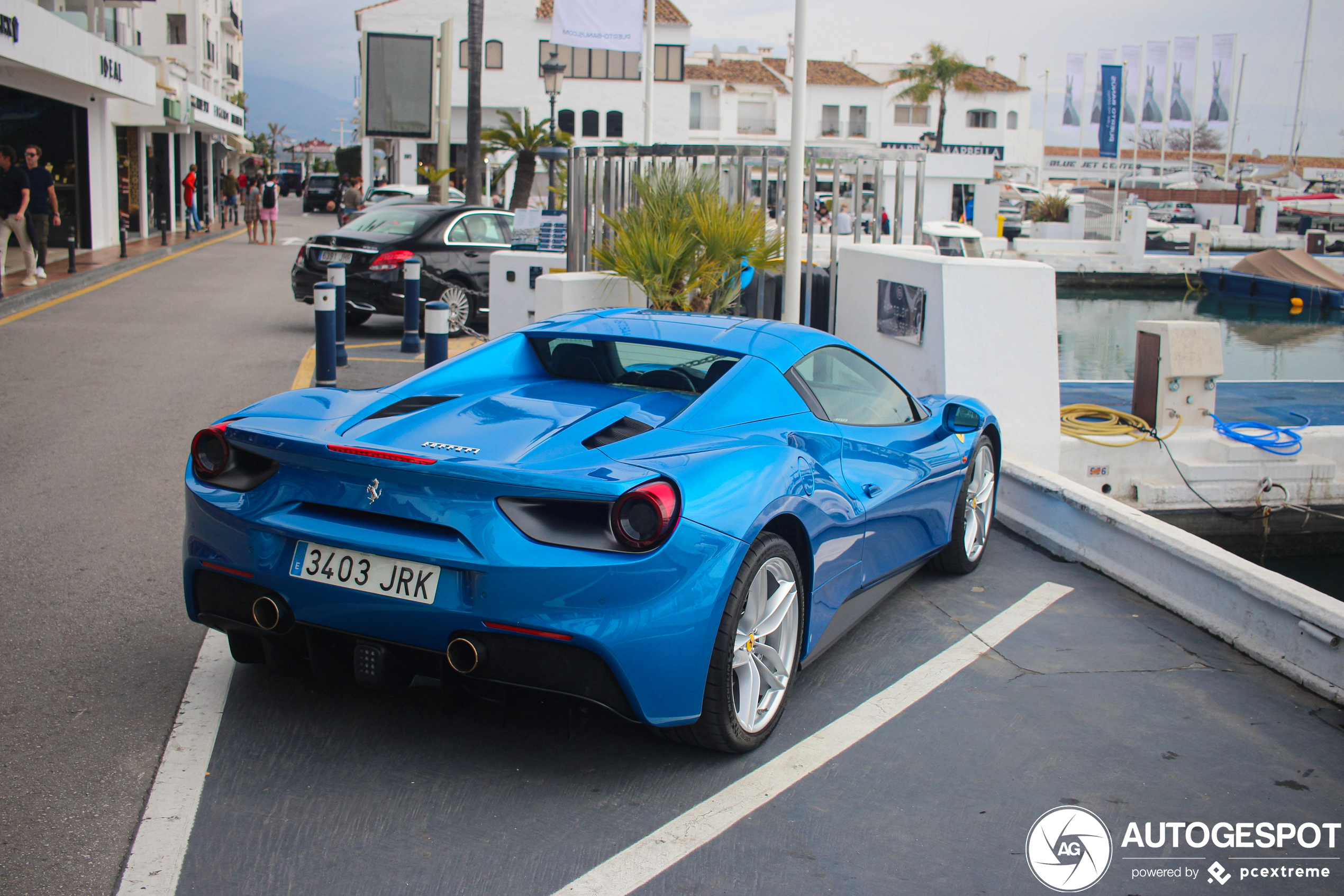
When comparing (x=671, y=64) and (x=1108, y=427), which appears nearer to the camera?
(x=1108, y=427)

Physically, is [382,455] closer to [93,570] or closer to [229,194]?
[93,570]

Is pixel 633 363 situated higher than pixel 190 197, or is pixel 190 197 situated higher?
pixel 190 197

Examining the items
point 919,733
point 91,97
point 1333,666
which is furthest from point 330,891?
point 91,97

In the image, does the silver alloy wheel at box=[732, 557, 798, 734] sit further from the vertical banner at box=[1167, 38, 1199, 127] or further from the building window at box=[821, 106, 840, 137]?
the building window at box=[821, 106, 840, 137]

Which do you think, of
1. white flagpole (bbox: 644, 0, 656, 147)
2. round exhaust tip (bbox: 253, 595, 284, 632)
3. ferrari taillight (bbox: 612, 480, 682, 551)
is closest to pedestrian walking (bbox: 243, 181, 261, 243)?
white flagpole (bbox: 644, 0, 656, 147)

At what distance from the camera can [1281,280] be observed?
31453 mm

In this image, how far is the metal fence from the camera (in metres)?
9.88

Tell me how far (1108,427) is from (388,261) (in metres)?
8.44

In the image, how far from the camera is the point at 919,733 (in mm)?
3859

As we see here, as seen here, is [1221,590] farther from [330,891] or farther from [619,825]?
[330,891]

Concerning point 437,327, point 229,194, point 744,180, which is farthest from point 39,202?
point 229,194

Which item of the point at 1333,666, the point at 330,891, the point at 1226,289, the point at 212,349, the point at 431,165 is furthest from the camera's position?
the point at 431,165

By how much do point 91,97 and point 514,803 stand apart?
2571 centimetres

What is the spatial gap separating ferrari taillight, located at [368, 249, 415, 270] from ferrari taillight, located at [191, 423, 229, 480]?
10.3m
